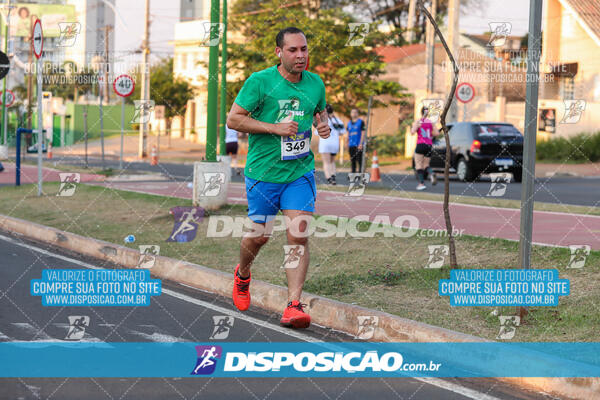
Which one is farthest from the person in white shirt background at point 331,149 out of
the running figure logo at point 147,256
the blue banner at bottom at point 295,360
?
the blue banner at bottom at point 295,360

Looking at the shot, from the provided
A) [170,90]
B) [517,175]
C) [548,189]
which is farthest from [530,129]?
[170,90]

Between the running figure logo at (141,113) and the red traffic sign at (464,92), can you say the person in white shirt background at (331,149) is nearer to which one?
the running figure logo at (141,113)

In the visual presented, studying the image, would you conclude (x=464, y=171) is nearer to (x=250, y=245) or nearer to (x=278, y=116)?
(x=250, y=245)

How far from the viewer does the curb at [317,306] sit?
5188 mm

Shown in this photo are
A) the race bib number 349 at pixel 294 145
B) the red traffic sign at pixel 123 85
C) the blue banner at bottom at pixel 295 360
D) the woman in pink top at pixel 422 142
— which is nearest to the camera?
the blue banner at bottom at pixel 295 360

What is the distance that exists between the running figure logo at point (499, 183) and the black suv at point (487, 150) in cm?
19

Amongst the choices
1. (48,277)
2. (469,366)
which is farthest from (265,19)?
(469,366)

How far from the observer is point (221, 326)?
6637 millimetres

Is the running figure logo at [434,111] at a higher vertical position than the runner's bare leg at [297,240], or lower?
higher

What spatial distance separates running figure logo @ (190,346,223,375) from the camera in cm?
539

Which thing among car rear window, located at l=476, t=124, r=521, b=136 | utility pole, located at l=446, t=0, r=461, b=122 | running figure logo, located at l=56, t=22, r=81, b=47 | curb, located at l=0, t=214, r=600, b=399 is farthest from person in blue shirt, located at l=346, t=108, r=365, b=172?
curb, located at l=0, t=214, r=600, b=399

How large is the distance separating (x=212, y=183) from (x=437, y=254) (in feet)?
15.5

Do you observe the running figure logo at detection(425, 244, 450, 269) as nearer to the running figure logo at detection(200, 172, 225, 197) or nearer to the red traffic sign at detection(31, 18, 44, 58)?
the running figure logo at detection(200, 172, 225, 197)

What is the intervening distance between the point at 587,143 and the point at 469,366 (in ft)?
96.0
